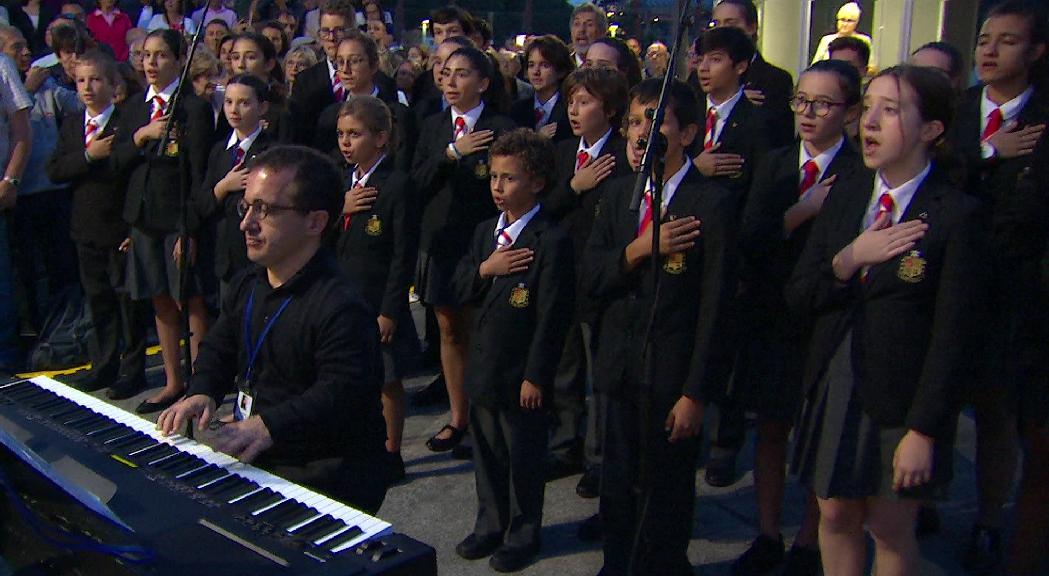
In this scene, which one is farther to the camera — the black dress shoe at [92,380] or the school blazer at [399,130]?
the black dress shoe at [92,380]

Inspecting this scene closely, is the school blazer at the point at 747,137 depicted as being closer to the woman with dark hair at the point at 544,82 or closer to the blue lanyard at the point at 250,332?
the woman with dark hair at the point at 544,82

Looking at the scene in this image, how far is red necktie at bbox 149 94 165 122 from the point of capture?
5.52m

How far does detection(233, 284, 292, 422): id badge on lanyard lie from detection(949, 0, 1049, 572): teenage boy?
238cm

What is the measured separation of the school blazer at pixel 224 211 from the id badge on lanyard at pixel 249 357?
94.2 inches

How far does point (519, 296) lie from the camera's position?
3.71 metres

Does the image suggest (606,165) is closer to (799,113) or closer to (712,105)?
(712,105)

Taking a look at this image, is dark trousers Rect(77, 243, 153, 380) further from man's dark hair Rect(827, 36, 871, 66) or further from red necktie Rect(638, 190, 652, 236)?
man's dark hair Rect(827, 36, 871, 66)

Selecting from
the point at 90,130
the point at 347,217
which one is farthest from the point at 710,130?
the point at 90,130

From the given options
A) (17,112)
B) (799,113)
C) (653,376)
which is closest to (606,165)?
(799,113)

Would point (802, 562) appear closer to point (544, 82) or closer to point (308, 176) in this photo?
point (308, 176)

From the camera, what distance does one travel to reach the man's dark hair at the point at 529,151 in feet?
12.4

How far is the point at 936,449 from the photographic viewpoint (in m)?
2.70

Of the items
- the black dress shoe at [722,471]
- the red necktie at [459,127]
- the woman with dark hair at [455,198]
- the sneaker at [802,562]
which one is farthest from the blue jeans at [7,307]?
the sneaker at [802,562]

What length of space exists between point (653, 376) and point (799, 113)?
1.10 m
